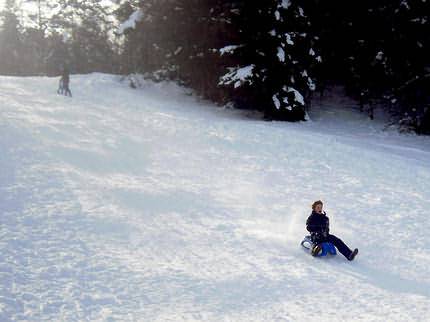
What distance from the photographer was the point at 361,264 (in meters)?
8.53

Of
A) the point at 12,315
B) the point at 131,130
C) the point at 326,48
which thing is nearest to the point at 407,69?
the point at 326,48

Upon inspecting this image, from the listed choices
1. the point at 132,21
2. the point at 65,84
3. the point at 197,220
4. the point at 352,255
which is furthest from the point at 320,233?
the point at 132,21

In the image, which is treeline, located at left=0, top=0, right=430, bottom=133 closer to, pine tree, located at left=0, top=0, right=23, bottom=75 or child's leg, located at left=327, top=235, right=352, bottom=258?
child's leg, located at left=327, top=235, right=352, bottom=258

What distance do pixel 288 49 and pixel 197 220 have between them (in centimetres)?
1283

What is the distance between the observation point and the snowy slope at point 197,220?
6.69 m

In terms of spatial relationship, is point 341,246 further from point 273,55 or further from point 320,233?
point 273,55

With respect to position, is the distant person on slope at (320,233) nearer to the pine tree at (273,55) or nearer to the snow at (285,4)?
the pine tree at (273,55)

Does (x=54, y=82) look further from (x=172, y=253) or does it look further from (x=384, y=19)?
(x=172, y=253)

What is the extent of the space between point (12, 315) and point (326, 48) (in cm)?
2094

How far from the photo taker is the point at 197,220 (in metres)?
9.88

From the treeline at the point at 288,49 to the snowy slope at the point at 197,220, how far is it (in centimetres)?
291

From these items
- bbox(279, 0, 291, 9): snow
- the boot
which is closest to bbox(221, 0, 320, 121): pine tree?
bbox(279, 0, 291, 9): snow

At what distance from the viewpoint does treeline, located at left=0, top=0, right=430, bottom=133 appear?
20886 mm

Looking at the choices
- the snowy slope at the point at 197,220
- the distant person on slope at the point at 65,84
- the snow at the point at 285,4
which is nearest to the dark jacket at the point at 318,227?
the snowy slope at the point at 197,220
